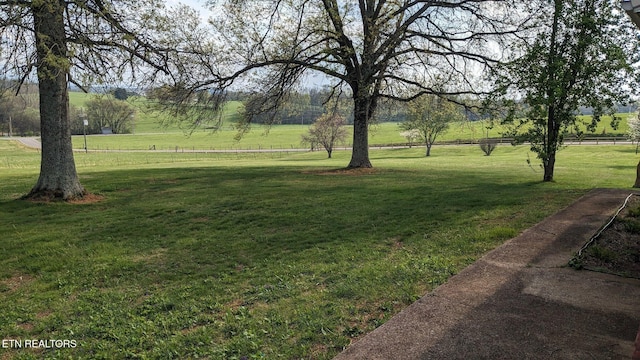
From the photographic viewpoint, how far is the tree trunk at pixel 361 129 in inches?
711

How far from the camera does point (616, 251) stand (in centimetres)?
532

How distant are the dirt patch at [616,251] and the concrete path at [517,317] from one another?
23cm

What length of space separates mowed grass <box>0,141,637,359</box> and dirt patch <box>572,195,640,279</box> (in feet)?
4.06

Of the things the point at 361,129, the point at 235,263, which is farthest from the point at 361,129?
the point at 235,263

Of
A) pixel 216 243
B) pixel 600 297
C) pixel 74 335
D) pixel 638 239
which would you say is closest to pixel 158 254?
pixel 216 243

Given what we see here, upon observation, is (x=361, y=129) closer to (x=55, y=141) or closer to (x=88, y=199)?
(x=88, y=199)

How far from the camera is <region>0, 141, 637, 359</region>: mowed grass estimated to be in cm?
375

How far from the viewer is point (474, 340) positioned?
3.13 m

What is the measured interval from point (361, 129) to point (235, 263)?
13.3 m

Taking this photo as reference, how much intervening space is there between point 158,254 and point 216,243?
3.19 feet

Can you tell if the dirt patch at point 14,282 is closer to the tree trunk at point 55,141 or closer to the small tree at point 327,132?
the tree trunk at point 55,141

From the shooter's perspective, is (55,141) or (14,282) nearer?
(14,282)

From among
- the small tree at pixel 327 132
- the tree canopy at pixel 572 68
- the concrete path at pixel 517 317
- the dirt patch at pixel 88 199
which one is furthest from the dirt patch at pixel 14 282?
the small tree at pixel 327 132

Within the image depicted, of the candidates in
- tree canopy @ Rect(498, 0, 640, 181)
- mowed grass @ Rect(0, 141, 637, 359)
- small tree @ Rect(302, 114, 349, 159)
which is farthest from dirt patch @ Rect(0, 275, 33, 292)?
small tree @ Rect(302, 114, 349, 159)
